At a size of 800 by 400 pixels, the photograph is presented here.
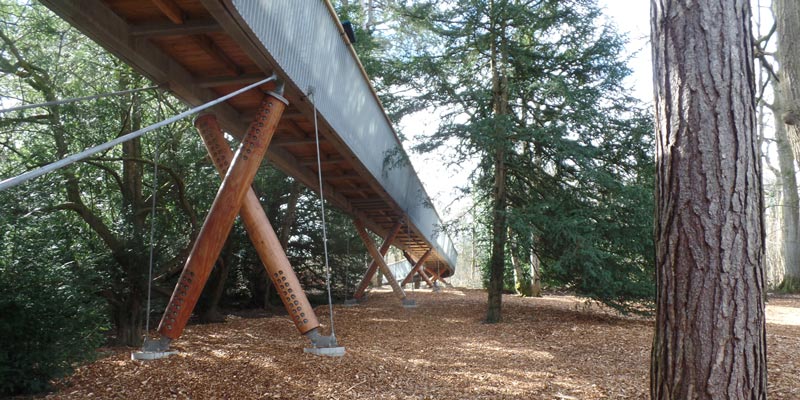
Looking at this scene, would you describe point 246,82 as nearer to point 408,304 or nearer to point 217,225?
point 217,225

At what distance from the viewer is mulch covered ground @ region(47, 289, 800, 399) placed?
401cm

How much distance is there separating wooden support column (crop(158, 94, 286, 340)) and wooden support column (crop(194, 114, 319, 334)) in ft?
0.82

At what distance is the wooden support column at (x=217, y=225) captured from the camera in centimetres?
430

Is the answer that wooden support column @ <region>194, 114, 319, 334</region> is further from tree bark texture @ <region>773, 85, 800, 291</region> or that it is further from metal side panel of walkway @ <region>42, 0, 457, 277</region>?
tree bark texture @ <region>773, 85, 800, 291</region>

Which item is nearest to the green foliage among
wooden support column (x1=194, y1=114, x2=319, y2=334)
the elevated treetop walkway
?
the elevated treetop walkway

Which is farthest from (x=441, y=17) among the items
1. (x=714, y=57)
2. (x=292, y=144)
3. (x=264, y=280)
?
(x=714, y=57)

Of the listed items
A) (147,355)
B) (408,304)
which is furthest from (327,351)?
(408,304)

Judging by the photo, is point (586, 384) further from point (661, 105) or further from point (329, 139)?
point (329, 139)

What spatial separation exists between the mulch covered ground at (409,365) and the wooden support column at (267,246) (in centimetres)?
52

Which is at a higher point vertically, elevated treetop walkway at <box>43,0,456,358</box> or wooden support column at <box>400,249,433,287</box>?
elevated treetop walkway at <box>43,0,456,358</box>

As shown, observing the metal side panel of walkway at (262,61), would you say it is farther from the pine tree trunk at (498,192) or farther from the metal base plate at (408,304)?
the metal base plate at (408,304)

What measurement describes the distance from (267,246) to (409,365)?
1.93 m

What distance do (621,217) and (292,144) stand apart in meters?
5.49

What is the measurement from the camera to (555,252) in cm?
911
